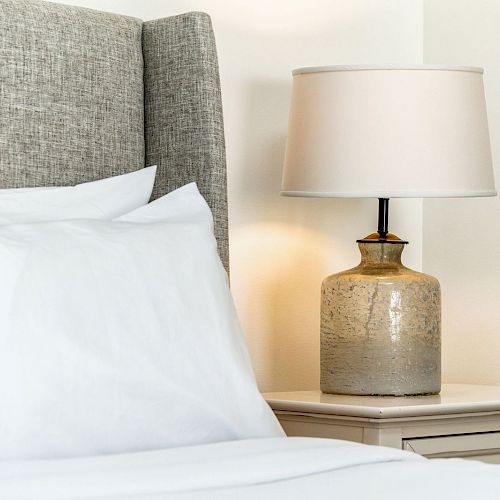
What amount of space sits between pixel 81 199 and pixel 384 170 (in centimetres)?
66

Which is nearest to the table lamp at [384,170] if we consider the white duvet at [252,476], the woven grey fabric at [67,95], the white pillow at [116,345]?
the woven grey fabric at [67,95]

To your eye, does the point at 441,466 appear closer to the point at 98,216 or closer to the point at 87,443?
the point at 87,443

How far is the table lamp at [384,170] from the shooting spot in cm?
227

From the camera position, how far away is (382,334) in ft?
7.64

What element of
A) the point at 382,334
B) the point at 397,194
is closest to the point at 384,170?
the point at 397,194

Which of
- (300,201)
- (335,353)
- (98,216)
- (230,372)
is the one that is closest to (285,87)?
(300,201)

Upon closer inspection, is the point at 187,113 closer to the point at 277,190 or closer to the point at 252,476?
A: the point at 277,190

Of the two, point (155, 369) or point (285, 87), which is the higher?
point (285, 87)

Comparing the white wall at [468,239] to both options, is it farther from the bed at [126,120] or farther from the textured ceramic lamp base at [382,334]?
the bed at [126,120]

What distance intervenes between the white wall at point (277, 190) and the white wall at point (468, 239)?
0.18 m

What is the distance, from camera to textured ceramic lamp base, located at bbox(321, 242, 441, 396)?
2.32 metres

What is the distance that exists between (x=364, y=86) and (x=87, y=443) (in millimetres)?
1091

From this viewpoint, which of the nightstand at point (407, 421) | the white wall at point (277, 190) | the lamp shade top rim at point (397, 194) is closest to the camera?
the nightstand at point (407, 421)

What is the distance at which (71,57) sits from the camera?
214cm
